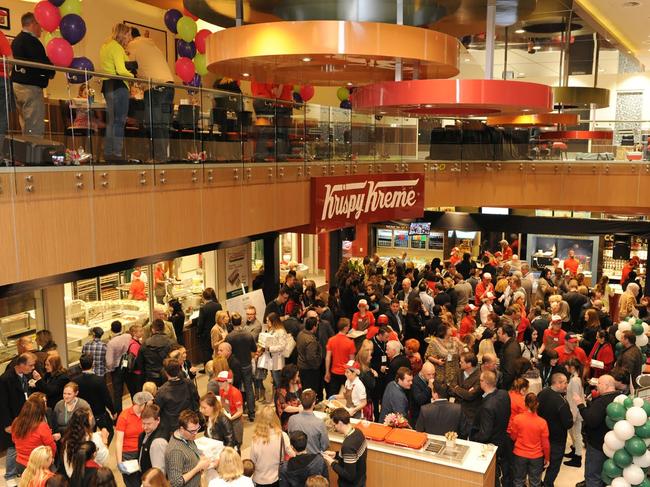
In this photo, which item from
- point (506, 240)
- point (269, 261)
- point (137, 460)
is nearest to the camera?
point (137, 460)

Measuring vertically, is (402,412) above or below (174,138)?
below

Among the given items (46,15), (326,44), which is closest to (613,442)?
(326,44)

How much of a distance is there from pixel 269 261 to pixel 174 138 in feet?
15.2

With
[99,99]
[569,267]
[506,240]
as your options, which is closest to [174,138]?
[99,99]

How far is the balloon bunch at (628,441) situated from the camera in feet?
19.8

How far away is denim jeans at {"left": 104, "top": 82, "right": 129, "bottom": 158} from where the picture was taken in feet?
25.0

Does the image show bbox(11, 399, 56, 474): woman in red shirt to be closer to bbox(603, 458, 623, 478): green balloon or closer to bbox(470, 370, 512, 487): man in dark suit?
bbox(470, 370, 512, 487): man in dark suit

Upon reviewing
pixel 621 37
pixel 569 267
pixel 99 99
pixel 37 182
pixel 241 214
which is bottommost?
pixel 569 267

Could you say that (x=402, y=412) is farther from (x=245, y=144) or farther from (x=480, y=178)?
(x=480, y=178)

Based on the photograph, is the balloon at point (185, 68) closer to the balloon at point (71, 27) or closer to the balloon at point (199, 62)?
the balloon at point (199, 62)

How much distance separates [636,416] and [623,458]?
50cm

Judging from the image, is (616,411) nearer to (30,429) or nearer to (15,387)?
(30,429)

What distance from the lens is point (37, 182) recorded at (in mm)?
6758

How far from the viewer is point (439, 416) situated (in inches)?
255
